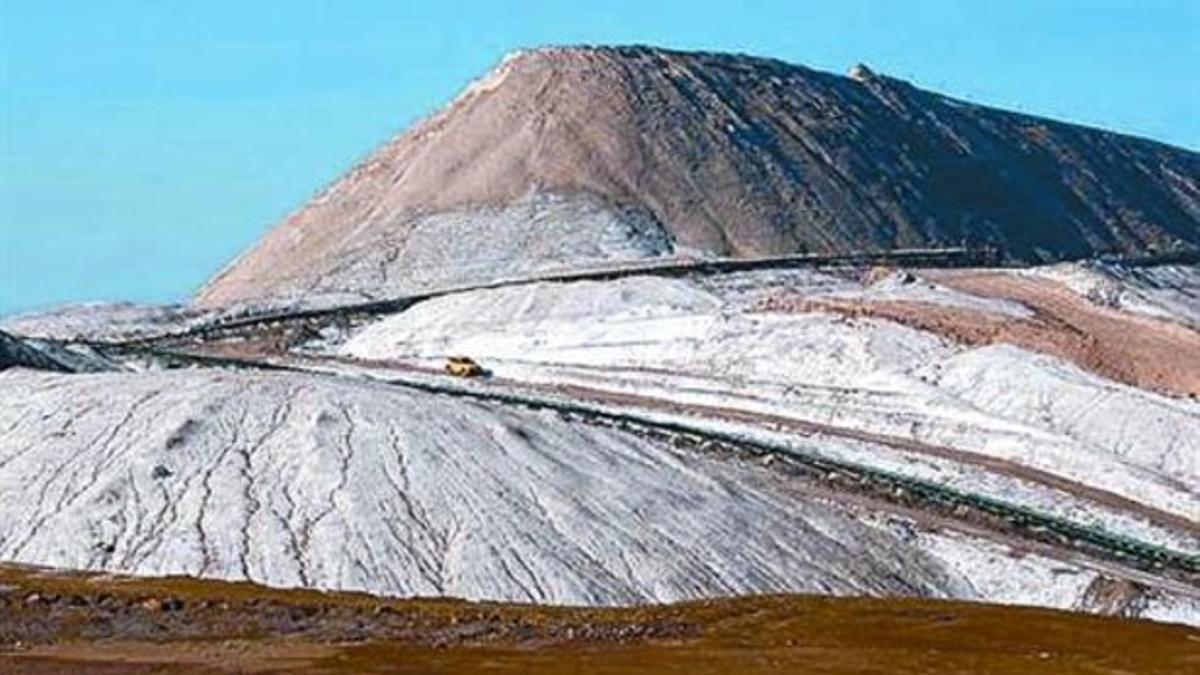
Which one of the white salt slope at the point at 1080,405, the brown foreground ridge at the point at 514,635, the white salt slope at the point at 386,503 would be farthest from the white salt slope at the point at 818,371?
the brown foreground ridge at the point at 514,635

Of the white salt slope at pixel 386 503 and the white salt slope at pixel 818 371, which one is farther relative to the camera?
the white salt slope at pixel 818 371

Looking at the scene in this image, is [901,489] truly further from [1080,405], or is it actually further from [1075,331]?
[1075,331]

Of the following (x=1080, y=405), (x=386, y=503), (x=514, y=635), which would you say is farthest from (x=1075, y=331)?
(x=514, y=635)

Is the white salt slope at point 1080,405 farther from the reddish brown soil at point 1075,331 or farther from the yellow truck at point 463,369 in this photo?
the yellow truck at point 463,369

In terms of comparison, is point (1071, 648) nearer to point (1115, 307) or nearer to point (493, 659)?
point (493, 659)

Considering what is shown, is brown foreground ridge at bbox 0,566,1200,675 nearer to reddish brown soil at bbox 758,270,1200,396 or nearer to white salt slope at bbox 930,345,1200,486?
white salt slope at bbox 930,345,1200,486

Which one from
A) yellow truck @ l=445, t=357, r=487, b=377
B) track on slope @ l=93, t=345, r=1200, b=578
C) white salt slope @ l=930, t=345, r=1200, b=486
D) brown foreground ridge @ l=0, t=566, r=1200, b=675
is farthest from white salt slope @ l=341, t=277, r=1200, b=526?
brown foreground ridge @ l=0, t=566, r=1200, b=675
